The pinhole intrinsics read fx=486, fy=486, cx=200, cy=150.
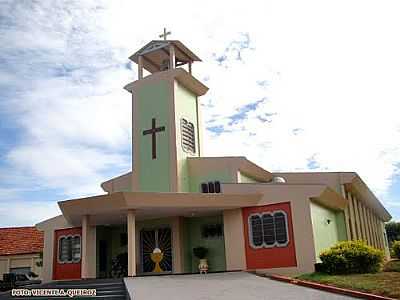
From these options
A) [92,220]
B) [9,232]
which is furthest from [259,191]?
[9,232]

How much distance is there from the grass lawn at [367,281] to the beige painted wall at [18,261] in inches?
751

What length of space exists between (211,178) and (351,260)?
7.79 meters

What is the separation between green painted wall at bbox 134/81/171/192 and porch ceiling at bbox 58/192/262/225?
2.66 m

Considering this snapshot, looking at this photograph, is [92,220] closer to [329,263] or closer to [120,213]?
[120,213]

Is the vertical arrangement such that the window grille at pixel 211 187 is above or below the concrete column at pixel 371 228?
above

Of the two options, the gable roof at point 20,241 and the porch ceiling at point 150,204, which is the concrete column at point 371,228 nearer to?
the porch ceiling at point 150,204

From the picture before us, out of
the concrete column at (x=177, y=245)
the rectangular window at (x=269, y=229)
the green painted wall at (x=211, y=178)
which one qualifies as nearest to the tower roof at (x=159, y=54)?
the green painted wall at (x=211, y=178)

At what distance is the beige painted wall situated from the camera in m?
29.9

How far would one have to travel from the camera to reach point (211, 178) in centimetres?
2242

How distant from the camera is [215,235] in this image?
2117 cm

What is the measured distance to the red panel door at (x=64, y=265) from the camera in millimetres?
22141

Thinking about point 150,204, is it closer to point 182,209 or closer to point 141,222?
point 182,209

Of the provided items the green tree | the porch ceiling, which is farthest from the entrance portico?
the green tree

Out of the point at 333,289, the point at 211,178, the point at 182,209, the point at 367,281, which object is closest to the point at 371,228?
the point at 211,178
